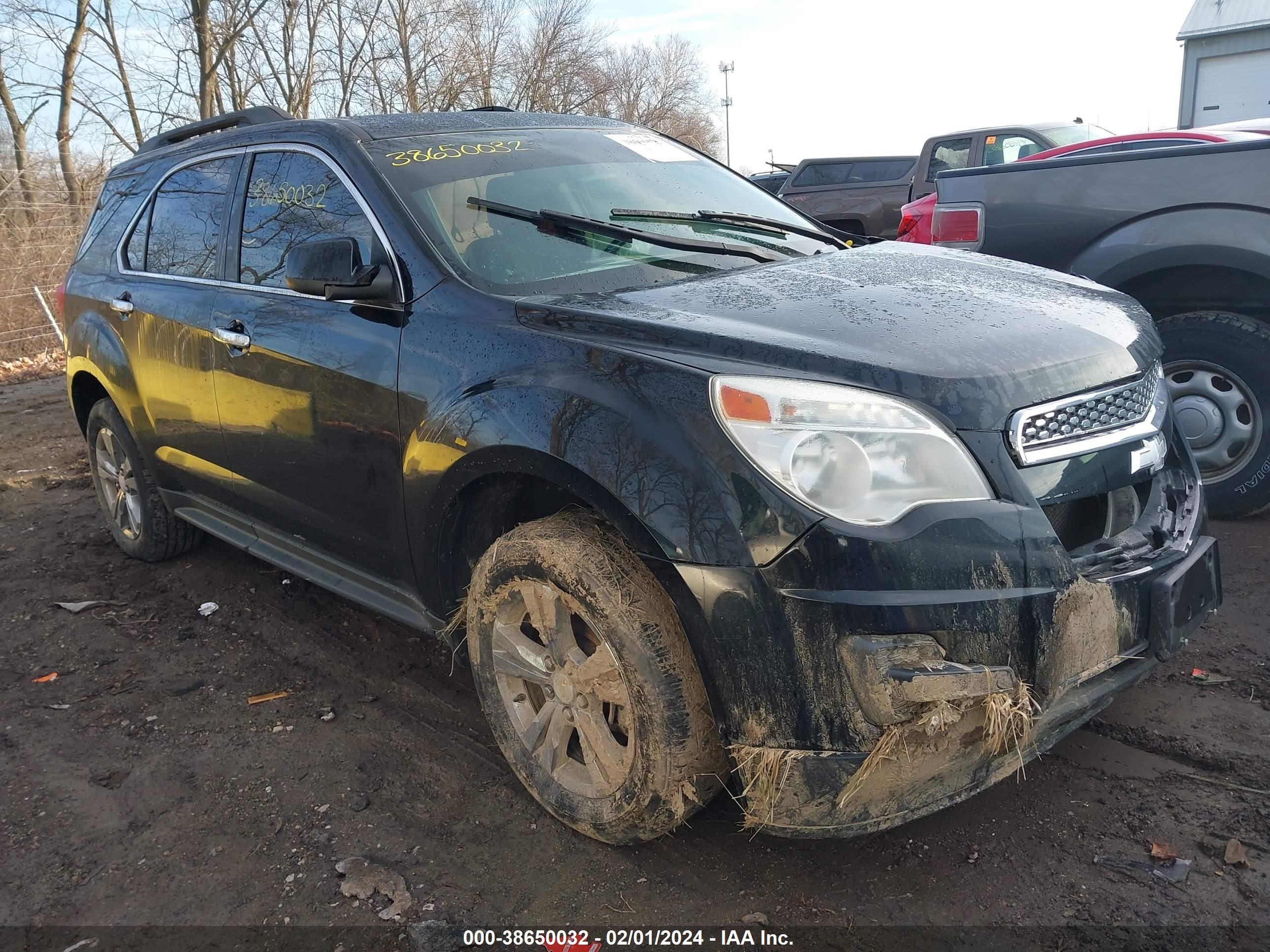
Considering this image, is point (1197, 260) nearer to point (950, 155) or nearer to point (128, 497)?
point (128, 497)

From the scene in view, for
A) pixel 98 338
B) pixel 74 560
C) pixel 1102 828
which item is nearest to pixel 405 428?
pixel 1102 828

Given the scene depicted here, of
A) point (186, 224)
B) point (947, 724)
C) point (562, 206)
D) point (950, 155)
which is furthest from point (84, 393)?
point (950, 155)

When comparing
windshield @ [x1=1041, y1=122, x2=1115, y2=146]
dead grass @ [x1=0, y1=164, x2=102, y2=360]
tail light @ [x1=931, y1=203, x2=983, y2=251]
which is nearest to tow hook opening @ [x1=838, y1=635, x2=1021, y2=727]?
tail light @ [x1=931, y1=203, x2=983, y2=251]

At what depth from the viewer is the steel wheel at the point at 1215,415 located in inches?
164

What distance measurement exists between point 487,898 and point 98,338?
337cm

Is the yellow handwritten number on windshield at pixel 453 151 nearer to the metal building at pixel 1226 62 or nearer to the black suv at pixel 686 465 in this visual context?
the black suv at pixel 686 465

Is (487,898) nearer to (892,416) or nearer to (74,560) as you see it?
(892,416)

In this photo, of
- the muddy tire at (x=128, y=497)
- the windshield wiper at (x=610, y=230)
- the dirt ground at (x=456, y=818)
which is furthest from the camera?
the muddy tire at (x=128, y=497)

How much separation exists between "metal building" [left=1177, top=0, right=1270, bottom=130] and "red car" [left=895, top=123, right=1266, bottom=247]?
71.9ft

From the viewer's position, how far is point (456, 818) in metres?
2.74

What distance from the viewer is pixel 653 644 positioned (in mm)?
2197

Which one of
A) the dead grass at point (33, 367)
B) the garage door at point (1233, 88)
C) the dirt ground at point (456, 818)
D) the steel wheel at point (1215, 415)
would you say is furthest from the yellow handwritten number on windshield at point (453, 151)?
the garage door at point (1233, 88)

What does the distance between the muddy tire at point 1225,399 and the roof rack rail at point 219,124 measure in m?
3.81

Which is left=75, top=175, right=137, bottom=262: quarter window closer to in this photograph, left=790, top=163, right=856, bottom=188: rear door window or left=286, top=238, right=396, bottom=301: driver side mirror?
left=286, top=238, right=396, bottom=301: driver side mirror
